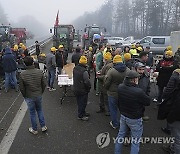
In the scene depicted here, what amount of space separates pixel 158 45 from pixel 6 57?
1720 centimetres

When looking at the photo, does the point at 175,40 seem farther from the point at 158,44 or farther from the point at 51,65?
the point at 51,65

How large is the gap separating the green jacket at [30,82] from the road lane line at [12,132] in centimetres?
110

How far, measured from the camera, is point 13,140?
6.23 metres

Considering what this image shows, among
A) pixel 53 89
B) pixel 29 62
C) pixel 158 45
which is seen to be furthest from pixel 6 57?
pixel 158 45

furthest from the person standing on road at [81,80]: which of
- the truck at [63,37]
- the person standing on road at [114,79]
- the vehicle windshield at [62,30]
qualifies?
the vehicle windshield at [62,30]

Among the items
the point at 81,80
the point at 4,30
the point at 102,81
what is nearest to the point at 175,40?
the point at 102,81

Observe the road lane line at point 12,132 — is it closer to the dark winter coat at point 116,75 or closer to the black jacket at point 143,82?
the dark winter coat at point 116,75

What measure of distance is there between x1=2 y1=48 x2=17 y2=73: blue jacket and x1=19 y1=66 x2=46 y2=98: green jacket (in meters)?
3.98

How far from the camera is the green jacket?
623 cm

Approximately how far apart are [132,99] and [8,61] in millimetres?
6655

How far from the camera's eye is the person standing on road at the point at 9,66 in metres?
9.91

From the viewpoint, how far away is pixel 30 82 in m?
6.26

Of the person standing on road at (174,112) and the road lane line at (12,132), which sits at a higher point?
the person standing on road at (174,112)

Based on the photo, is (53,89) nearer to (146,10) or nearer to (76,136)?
(76,136)
